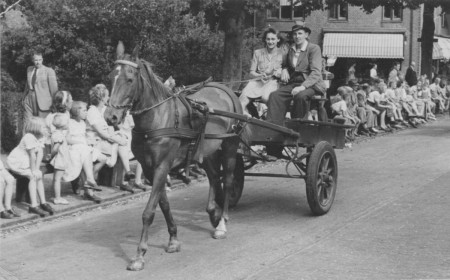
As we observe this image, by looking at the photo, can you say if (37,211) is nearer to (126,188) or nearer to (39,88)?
(126,188)

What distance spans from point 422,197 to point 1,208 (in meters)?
5.90

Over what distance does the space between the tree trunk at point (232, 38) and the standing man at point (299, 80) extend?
9.92 metres

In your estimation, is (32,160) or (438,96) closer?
(32,160)

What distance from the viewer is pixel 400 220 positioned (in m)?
9.21

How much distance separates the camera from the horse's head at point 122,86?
7.07 metres

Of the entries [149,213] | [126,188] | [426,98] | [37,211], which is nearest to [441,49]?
[426,98]

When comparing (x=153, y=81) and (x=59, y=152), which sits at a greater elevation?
(x=153, y=81)

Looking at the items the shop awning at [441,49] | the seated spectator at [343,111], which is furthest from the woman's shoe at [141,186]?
the shop awning at [441,49]

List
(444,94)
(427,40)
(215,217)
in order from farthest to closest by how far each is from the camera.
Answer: (427,40) < (444,94) < (215,217)

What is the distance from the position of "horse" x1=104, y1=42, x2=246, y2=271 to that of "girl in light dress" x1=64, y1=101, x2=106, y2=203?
2.57 meters

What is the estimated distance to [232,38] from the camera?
20.0 m

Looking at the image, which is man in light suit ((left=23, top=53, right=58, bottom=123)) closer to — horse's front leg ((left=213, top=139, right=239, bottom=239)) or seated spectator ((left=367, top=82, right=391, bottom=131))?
horse's front leg ((left=213, top=139, right=239, bottom=239))

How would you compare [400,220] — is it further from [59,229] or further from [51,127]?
[51,127]

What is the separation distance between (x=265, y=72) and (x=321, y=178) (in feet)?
→ 5.47
